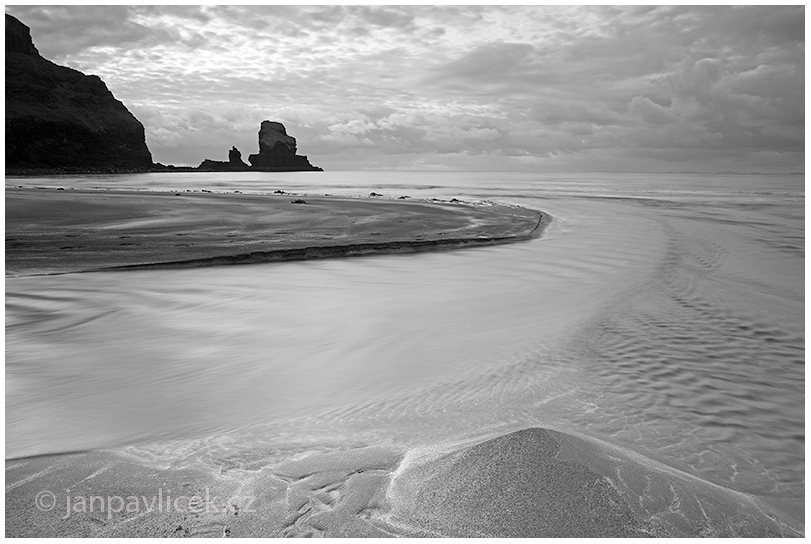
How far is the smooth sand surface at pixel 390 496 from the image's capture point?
200 cm

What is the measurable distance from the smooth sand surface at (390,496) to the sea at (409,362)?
0.62 ft

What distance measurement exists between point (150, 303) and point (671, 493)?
5.14 meters

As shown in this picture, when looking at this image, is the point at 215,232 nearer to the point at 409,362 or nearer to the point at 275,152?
the point at 409,362

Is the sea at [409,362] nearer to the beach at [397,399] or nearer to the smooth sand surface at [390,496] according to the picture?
the beach at [397,399]

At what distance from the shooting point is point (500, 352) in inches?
165

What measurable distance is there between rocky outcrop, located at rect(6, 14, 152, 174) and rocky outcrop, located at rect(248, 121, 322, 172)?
146ft

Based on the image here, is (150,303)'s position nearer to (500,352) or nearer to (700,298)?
(500,352)

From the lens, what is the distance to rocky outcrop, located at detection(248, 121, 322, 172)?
162 metres

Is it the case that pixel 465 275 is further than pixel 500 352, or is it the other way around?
pixel 465 275

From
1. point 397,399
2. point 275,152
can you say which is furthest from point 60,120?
point 397,399

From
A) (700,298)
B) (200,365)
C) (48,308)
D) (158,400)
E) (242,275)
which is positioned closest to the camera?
(158,400)

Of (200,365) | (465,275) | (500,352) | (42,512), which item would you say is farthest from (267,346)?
(465,275)

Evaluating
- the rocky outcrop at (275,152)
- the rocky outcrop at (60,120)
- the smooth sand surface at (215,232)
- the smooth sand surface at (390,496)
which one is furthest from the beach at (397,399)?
the rocky outcrop at (275,152)

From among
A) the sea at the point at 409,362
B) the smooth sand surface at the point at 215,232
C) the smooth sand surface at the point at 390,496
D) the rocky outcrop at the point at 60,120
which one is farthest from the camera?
the rocky outcrop at the point at 60,120
